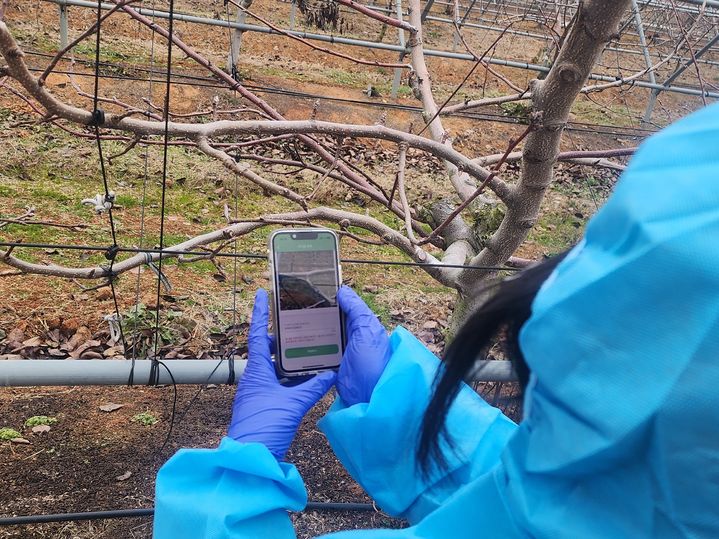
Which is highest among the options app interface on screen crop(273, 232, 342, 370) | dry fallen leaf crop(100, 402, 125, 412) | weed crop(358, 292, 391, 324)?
app interface on screen crop(273, 232, 342, 370)

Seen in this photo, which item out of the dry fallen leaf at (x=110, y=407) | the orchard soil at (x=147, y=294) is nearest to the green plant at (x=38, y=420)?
the orchard soil at (x=147, y=294)

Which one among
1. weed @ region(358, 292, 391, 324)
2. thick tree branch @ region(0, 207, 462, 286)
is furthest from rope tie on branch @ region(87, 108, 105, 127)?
weed @ region(358, 292, 391, 324)

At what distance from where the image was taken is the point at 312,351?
106cm

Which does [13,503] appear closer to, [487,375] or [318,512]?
[318,512]

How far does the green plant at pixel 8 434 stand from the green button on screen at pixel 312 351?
1468 millimetres

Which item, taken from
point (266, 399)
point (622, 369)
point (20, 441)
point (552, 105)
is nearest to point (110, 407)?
point (20, 441)

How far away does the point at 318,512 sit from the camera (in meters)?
1.90

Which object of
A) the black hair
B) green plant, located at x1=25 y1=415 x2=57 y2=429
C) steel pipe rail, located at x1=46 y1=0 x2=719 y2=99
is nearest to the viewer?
the black hair

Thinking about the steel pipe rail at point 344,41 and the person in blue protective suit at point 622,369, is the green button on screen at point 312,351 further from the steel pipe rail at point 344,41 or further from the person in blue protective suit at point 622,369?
the steel pipe rail at point 344,41

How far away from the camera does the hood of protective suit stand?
409 millimetres

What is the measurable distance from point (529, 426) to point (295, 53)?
8409 millimetres

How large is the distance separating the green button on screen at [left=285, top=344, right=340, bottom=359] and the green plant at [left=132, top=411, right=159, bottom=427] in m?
1.37

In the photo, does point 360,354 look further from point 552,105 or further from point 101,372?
point 552,105

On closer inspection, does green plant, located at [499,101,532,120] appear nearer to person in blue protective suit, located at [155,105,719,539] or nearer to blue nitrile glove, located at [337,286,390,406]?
blue nitrile glove, located at [337,286,390,406]
